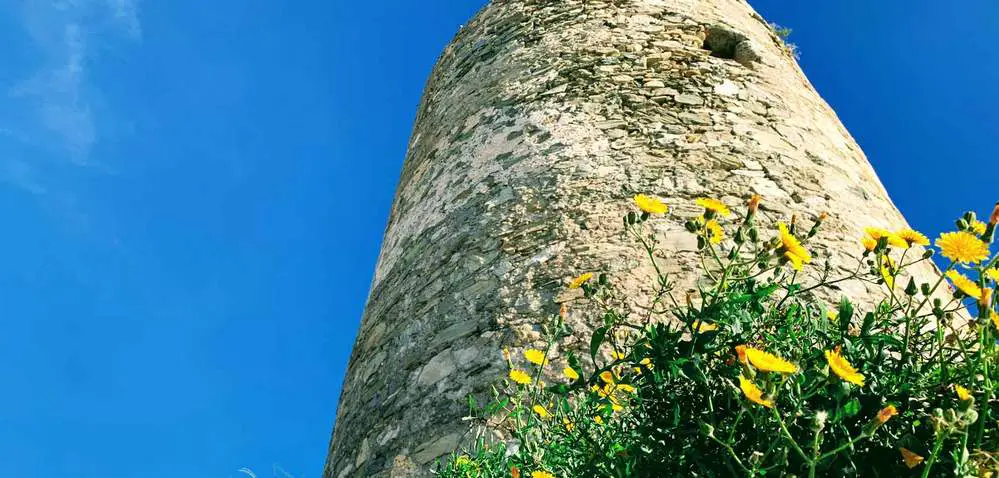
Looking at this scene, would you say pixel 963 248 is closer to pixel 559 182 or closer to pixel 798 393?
pixel 798 393

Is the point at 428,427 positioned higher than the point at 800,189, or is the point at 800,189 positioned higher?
the point at 800,189

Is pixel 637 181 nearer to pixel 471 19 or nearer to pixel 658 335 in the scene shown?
pixel 658 335

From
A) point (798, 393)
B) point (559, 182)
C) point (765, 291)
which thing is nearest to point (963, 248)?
point (765, 291)

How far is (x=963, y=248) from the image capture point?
123 cm

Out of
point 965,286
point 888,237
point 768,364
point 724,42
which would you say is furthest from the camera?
point 724,42

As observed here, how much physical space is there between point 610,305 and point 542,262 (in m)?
0.35

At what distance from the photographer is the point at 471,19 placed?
4551 millimetres

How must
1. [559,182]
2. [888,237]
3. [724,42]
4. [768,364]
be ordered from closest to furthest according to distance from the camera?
[768,364] → [888,237] → [559,182] → [724,42]

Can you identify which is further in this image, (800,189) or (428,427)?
(800,189)

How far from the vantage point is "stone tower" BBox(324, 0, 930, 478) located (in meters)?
2.49

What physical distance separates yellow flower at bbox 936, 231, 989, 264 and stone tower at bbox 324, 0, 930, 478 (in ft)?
3.82

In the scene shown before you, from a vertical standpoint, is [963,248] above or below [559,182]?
below

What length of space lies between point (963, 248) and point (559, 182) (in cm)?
171

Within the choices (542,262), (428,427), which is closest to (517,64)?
(542,262)
